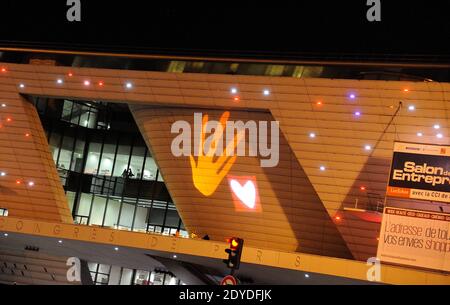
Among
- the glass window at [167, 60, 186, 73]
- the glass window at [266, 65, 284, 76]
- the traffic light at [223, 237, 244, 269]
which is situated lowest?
the traffic light at [223, 237, 244, 269]

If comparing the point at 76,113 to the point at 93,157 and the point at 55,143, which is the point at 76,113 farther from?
the point at 93,157

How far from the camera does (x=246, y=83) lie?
28.7m

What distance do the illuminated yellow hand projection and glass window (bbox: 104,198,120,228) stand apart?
10294 millimetres

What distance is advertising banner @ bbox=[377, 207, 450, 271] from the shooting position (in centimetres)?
2417

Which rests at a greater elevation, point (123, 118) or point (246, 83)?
point (123, 118)

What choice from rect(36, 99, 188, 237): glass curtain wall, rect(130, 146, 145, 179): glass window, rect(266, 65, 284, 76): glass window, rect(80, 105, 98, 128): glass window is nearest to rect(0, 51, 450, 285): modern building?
rect(266, 65, 284, 76): glass window

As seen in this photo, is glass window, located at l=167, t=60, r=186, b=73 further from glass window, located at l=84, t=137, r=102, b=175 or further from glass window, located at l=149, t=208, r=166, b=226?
glass window, located at l=84, t=137, r=102, b=175

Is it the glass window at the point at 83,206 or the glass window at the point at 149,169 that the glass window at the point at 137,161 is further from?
the glass window at the point at 83,206

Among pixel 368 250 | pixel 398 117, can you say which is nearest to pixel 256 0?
pixel 398 117

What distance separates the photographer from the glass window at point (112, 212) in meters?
40.3

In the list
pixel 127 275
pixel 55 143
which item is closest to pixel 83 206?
pixel 55 143

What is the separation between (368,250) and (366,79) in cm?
733
